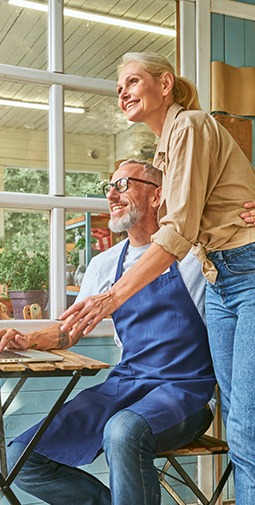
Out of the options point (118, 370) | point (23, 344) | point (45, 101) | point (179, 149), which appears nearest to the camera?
point (179, 149)

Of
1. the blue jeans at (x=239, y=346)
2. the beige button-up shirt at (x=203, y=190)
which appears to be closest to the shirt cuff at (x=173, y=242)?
the beige button-up shirt at (x=203, y=190)

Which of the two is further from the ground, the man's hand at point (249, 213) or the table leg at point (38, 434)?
the man's hand at point (249, 213)

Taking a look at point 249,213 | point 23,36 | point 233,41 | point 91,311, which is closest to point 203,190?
point 249,213

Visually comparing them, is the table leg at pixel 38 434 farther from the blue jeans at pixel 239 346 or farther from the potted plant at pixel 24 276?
the potted plant at pixel 24 276

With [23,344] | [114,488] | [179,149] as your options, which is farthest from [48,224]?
[114,488]

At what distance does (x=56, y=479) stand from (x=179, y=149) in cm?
115

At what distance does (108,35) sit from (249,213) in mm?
1299

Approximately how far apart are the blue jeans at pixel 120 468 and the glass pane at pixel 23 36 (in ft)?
4.82

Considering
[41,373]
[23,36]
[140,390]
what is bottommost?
[140,390]

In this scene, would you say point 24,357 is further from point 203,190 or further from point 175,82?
point 175,82

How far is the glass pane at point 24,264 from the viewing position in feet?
8.40

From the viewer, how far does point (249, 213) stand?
188cm

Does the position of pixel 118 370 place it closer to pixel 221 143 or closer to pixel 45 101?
pixel 221 143

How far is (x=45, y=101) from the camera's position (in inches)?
105
